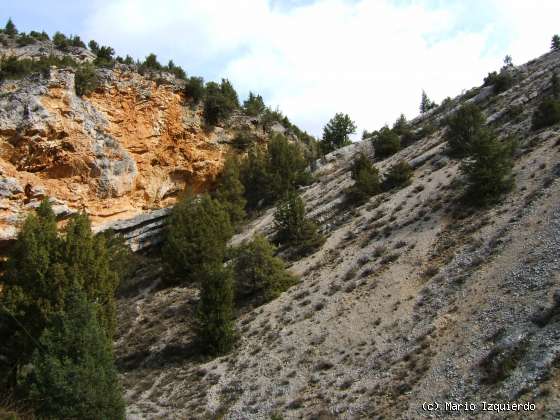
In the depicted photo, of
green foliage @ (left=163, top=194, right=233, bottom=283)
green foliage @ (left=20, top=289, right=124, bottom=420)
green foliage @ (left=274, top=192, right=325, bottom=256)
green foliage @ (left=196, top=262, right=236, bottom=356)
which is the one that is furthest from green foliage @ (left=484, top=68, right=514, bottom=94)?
green foliage @ (left=20, top=289, right=124, bottom=420)

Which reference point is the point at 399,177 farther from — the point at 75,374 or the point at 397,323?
the point at 75,374

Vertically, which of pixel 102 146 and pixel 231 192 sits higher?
pixel 102 146

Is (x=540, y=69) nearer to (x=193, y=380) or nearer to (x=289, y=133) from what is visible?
(x=289, y=133)

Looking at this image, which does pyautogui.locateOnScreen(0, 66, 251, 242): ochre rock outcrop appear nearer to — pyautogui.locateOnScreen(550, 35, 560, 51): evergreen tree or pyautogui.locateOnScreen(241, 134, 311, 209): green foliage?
pyautogui.locateOnScreen(241, 134, 311, 209): green foliage

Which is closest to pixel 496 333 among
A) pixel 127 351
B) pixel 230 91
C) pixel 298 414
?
pixel 298 414

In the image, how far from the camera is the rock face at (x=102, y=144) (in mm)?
35156

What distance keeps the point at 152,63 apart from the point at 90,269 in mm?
30417


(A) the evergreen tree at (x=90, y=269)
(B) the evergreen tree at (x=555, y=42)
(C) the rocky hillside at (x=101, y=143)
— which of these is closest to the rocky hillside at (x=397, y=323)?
(A) the evergreen tree at (x=90, y=269)

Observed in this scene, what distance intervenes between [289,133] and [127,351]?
3595 centimetres

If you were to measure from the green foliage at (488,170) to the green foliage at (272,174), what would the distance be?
69.4 ft

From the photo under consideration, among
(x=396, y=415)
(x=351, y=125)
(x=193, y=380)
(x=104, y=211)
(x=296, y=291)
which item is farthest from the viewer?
(x=351, y=125)

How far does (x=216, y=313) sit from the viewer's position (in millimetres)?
23531

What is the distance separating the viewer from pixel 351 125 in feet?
216

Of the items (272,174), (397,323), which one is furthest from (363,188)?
(397,323)
